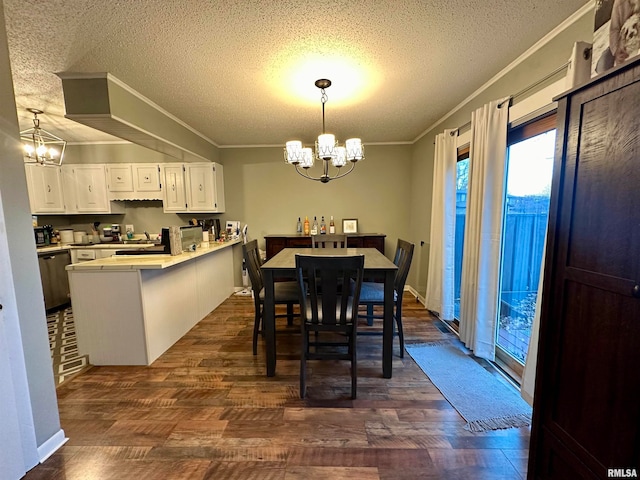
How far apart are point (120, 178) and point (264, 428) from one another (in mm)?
4277

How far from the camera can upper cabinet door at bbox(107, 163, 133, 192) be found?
4043mm

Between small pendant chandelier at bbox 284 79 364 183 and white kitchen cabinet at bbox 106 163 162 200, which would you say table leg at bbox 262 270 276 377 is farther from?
white kitchen cabinet at bbox 106 163 162 200

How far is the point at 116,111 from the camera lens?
2.18 metres

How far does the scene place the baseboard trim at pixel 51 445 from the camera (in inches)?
55.3

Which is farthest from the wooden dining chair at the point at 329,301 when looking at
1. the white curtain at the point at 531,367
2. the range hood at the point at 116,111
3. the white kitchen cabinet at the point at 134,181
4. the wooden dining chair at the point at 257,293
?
the white kitchen cabinet at the point at 134,181

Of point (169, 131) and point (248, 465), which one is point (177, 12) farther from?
point (248, 465)

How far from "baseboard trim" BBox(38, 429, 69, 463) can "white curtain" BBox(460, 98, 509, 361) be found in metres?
3.01

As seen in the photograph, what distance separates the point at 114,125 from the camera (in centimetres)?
232

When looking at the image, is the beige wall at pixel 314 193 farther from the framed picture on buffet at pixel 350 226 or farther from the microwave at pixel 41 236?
the microwave at pixel 41 236

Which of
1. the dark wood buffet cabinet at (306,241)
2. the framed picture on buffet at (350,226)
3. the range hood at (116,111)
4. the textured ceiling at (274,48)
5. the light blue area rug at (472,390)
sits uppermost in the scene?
the textured ceiling at (274,48)

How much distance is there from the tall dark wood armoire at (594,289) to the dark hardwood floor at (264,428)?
54cm

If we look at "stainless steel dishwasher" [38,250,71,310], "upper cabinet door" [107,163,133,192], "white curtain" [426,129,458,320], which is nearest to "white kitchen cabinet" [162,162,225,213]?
"upper cabinet door" [107,163,133,192]

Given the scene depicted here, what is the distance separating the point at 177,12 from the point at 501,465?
299cm

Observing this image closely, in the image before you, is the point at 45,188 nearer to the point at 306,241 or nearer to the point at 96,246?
the point at 96,246
